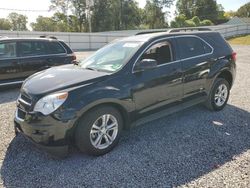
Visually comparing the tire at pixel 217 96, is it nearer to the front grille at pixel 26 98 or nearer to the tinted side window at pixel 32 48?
the front grille at pixel 26 98

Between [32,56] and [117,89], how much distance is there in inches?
194

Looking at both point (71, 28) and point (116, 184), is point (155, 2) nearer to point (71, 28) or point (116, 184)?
point (71, 28)

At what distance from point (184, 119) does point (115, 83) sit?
2063mm

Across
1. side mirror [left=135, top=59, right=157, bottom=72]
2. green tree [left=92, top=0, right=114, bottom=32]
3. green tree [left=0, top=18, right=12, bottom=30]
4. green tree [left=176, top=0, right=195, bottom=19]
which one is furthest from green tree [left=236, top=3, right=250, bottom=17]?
side mirror [left=135, top=59, right=157, bottom=72]

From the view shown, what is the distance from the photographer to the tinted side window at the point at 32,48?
7.86 m

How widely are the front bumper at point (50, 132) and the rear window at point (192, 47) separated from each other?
2.60 m

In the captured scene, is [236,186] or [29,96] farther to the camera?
[29,96]

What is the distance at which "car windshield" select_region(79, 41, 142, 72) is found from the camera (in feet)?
14.1

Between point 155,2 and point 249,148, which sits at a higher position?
point 155,2

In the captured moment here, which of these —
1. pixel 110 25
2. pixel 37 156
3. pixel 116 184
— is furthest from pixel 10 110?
pixel 110 25

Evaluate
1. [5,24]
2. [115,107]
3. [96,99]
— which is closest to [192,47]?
[115,107]

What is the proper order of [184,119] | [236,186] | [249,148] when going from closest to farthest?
1. [236,186]
2. [249,148]
3. [184,119]

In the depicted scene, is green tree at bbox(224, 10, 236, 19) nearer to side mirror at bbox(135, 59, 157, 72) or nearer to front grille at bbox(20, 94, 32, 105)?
side mirror at bbox(135, 59, 157, 72)

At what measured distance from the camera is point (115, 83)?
3.97 m
